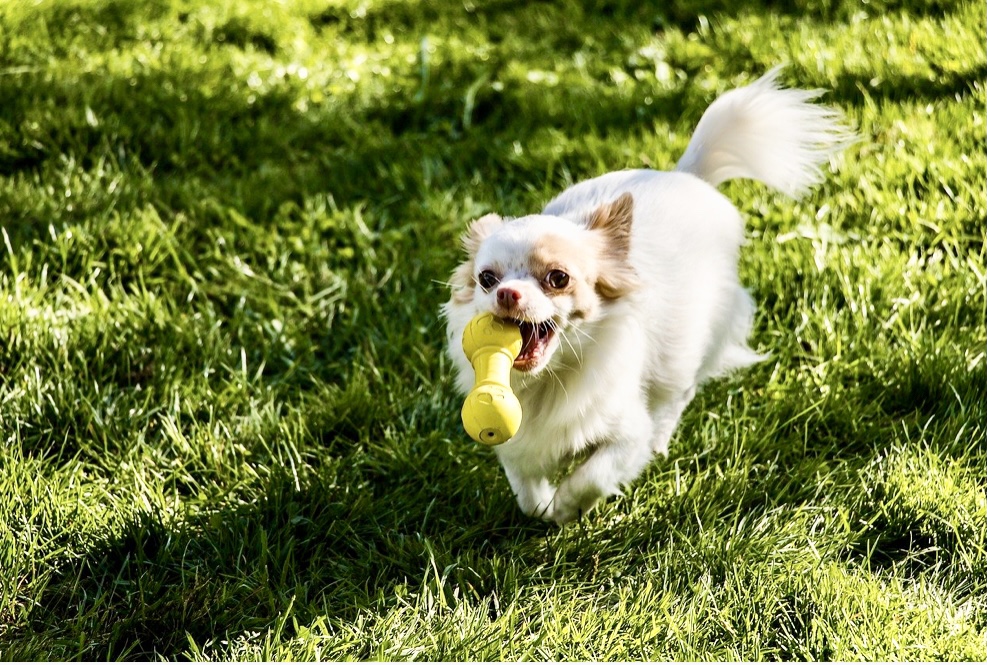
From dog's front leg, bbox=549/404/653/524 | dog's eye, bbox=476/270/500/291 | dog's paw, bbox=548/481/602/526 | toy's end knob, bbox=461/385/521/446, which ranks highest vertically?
dog's eye, bbox=476/270/500/291

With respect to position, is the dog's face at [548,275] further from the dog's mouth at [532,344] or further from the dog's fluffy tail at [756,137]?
the dog's fluffy tail at [756,137]

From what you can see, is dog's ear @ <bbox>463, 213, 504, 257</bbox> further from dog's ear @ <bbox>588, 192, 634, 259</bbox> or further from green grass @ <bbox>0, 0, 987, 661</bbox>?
green grass @ <bbox>0, 0, 987, 661</bbox>

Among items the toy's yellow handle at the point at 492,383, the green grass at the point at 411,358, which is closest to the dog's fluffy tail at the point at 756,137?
the green grass at the point at 411,358

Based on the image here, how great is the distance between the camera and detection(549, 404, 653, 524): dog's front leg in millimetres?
2590

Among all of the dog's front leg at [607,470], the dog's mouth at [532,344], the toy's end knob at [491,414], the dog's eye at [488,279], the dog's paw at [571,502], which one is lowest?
the dog's paw at [571,502]

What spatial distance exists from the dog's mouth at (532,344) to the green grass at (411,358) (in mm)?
599

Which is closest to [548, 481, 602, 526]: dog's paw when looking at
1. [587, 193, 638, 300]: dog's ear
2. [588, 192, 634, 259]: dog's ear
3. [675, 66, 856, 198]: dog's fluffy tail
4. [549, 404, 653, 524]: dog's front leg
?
[549, 404, 653, 524]: dog's front leg

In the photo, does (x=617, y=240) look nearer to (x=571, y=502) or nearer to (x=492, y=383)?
(x=492, y=383)

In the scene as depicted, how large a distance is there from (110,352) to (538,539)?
1562mm

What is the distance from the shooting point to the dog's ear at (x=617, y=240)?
8.14 feet

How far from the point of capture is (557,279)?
2348 mm

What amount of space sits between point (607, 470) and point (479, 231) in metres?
0.73

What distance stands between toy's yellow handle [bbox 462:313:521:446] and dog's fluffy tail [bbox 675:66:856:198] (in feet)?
4.17

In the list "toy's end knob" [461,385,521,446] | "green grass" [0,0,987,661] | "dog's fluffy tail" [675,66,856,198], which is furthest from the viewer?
"dog's fluffy tail" [675,66,856,198]
